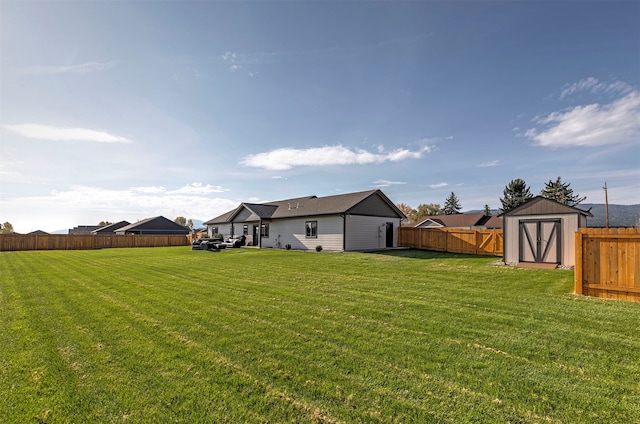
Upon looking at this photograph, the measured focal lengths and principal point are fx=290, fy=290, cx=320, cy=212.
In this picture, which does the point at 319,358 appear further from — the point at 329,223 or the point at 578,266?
the point at 329,223

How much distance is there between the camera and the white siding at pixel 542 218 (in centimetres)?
1284

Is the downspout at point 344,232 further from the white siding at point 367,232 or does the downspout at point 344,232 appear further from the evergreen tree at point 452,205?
the evergreen tree at point 452,205

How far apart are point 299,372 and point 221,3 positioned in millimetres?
13212

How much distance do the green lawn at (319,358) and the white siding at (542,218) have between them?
7.06 meters

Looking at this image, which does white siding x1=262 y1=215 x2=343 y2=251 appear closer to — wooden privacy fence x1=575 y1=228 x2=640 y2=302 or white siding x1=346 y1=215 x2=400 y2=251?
white siding x1=346 y1=215 x2=400 y2=251

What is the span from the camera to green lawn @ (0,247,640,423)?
9.07 ft

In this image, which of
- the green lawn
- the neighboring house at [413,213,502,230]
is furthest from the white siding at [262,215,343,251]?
the neighboring house at [413,213,502,230]

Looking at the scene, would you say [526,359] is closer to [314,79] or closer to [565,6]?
[565,6]

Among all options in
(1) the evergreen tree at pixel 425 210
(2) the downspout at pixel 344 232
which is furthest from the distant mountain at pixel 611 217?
(1) the evergreen tree at pixel 425 210

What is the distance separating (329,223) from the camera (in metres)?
22.4

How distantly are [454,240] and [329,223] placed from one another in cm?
909

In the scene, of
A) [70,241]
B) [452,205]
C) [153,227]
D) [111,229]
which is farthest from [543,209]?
[111,229]

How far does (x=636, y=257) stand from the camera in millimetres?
6875

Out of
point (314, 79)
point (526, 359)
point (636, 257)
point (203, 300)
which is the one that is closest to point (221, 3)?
point (314, 79)
